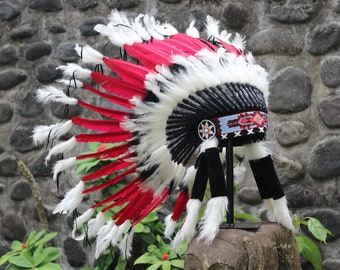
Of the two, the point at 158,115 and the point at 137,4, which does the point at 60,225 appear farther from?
the point at 158,115

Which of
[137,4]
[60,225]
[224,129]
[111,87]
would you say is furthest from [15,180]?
[224,129]

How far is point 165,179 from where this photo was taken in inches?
53.4

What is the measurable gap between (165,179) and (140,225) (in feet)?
2.35

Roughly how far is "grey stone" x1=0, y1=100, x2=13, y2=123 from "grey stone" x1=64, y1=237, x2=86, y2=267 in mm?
653

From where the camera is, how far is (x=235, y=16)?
88.1 inches

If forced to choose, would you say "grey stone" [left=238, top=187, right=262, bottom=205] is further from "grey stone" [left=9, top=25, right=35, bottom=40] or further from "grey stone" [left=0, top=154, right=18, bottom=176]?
"grey stone" [left=9, top=25, right=35, bottom=40]

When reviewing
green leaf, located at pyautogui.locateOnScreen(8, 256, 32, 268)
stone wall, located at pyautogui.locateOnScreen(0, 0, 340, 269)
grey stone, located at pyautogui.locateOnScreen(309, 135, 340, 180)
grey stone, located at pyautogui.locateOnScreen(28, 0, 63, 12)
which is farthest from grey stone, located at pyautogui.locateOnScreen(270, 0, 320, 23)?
green leaf, located at pyautogui.locateOnScreen(8, 256, 32, 268)

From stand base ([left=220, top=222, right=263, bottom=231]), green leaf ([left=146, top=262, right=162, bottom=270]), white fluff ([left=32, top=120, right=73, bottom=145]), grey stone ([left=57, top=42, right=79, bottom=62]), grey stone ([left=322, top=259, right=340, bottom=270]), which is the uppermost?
white fluff ([left=32, top=120, right=73, bottom=145])

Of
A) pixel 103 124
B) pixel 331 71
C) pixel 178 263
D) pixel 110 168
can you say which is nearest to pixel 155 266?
pixel 178 263

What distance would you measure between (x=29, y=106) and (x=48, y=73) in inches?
7.4

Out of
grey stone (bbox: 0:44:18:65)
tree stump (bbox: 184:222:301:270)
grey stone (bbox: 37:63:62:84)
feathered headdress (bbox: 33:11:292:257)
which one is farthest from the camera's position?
grey stone (bbox: 0:44:18:65)

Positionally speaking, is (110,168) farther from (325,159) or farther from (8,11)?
(8,11)

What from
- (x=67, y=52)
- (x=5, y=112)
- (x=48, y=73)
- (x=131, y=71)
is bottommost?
(x=5, y=112)

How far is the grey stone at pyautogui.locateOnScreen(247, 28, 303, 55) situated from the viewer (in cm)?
217
